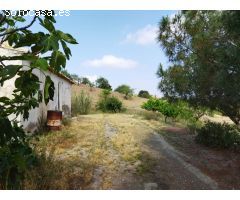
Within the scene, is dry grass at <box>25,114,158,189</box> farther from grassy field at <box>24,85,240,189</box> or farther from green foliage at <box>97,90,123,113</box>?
green foliage at <box>97,90,123,113</box>

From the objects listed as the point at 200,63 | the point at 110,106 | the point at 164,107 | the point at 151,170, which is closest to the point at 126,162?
the point at 151,170

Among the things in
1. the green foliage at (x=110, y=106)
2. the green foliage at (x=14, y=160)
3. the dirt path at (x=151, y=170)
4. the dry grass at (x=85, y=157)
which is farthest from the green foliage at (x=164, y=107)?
the green foliage at (x=14, y=160)

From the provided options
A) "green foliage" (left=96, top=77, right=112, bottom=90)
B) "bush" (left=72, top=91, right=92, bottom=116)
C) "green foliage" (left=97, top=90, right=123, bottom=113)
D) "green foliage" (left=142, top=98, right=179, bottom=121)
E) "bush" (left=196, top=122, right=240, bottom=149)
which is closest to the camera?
"bush" (left=196, top=122, right=240, bottom=149)

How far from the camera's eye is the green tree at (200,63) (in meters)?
7.99

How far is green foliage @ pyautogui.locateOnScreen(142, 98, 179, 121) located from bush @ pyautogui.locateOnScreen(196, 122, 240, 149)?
875 centimetres

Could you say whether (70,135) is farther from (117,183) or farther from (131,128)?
(117,183)

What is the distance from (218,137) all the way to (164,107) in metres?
11.7

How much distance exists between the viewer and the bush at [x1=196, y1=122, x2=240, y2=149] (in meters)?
12.2

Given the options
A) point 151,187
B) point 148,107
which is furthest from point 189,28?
point 148,107

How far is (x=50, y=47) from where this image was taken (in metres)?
Answer: 2.74

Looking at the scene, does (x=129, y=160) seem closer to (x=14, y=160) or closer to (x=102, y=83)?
(x=14, y=160)

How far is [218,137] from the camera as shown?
12633 millimetres

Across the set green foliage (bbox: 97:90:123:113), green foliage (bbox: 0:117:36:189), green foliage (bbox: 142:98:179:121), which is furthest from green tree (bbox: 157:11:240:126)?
green foliage (bbox: 97:90:123:113)

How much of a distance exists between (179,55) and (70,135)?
191 inches
